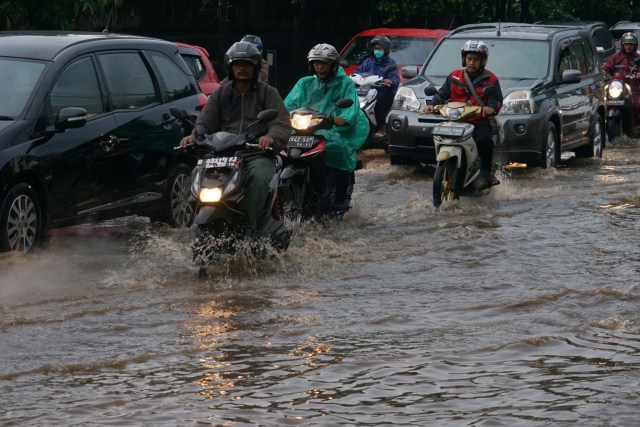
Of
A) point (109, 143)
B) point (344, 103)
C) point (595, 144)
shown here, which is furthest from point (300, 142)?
point (595, 144)

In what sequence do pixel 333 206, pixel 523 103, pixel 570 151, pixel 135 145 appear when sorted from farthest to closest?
pixel 570 151, pixel 523 103, pixel 333 206, pixel 135 145

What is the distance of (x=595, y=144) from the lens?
775 inches

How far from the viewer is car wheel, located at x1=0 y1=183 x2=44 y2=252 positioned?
10.0 m

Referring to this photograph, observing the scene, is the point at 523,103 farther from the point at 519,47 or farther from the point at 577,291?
the point at 577,291

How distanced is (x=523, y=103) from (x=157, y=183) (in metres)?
6.25

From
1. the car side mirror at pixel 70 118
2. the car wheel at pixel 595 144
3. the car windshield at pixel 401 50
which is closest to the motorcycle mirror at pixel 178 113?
the car side mirror at pixel 70 118

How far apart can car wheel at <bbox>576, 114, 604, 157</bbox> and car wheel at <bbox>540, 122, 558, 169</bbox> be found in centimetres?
170

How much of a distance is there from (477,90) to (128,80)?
13.1 ft

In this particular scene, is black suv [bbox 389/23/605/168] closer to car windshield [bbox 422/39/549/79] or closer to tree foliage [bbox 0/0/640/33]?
car windshield [bbox 422/39/549/79]

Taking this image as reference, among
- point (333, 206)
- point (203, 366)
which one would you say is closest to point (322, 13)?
point (333, 206)

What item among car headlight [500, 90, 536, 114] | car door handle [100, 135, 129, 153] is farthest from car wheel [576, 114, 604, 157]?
car door handle [100, 135, 129, 153]

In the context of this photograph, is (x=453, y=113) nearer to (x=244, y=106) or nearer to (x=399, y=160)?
(x=399, y=160)

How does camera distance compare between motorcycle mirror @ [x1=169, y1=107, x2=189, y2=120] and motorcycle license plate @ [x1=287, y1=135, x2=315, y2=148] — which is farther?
motorcycle license plate @ [x1=287, y1=135, x2=315, y2=148]

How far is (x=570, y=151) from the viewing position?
19.7m
